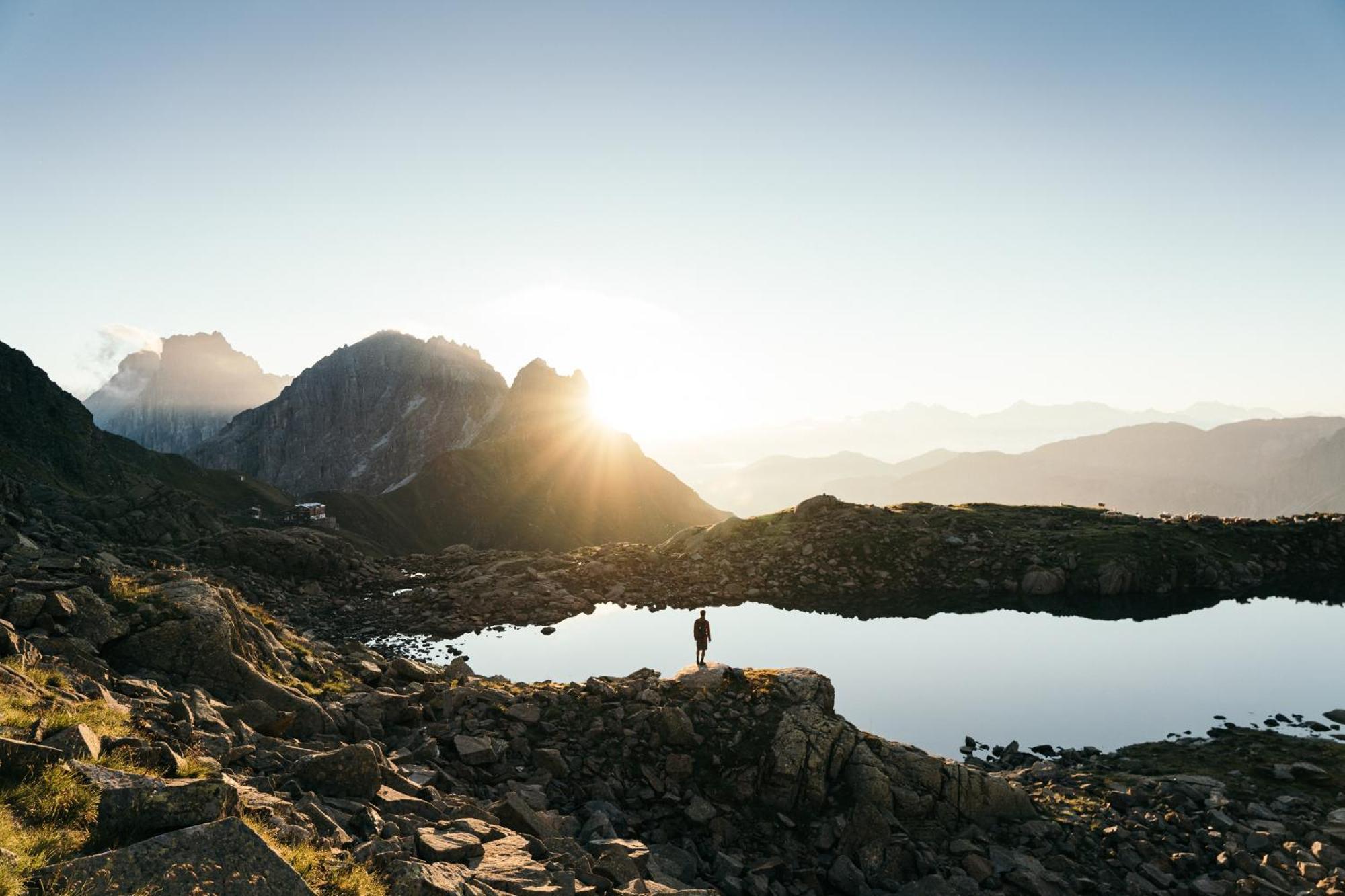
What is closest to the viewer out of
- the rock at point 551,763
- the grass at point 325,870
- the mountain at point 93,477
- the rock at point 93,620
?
the grass at point 325,870

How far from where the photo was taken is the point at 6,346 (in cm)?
9444

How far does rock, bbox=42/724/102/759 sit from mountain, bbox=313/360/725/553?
107 m

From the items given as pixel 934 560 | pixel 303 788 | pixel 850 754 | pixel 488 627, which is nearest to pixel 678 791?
pixel 850 754

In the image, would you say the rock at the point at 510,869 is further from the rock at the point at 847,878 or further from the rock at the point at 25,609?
the rock at the point at 25,609

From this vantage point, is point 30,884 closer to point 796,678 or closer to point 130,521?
point 796,678

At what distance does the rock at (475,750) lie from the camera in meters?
18.7

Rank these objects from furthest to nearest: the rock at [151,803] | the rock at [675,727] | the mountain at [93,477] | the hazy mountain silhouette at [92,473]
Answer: the hazy mountain silhouette at [92,473]
the mountain at [93,477]
the rock at [675,727]
the rock at [151,803]

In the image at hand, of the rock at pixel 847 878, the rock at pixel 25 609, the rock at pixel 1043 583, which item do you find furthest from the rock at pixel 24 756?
the rock at pixel 1043 583

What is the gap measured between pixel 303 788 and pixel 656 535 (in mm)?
130329

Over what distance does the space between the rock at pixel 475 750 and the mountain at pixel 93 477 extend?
50.3 m

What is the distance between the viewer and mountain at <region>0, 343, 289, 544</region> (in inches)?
→ 2312

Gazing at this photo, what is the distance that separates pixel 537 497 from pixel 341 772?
12837 centimetres

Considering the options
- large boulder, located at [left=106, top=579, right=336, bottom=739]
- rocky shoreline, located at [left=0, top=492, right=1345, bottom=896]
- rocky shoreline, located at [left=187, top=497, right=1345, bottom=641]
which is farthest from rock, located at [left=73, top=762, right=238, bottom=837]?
rocky shoreline, located at [left=187, top=497, right=1345, bottom=641]

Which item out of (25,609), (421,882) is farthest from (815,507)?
(421,882)
